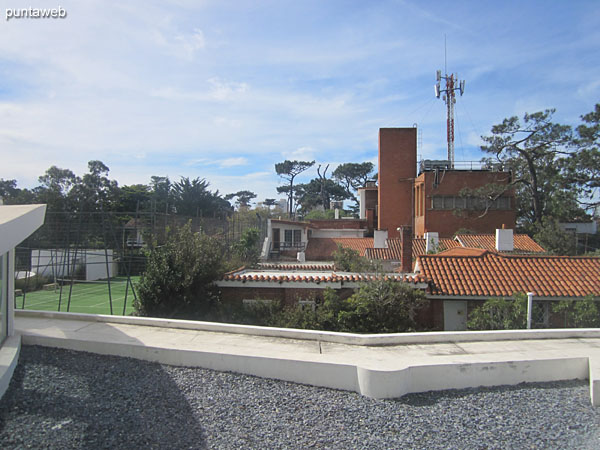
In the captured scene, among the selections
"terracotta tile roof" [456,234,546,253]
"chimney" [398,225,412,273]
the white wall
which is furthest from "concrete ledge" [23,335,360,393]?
the white wall

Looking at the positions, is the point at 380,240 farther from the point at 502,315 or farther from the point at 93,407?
the point at 93,407

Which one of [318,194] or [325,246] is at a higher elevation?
[318,194]

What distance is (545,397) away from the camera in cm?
624

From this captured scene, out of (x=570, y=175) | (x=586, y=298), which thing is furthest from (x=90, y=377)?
(x=570, y=175)

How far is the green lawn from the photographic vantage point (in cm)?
1741

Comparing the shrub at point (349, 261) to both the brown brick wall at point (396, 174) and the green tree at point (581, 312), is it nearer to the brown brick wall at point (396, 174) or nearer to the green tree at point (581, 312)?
the green tree at point (581, 312)

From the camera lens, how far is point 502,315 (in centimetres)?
1122

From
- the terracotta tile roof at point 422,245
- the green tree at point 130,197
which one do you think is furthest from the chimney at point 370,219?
the green tree at point 130,197

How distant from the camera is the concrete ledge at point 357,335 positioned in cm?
811

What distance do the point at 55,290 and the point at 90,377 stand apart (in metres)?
17.7

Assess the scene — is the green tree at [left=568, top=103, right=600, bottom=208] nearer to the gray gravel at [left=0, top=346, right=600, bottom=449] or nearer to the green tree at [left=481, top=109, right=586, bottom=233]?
the green tree at [left=481, top=109, right=586, bottom=233]

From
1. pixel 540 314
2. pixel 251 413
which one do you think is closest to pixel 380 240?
pixel 540 314

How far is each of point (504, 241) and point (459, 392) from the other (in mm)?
18611

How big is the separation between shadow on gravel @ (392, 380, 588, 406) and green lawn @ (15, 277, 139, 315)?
40.7ft
